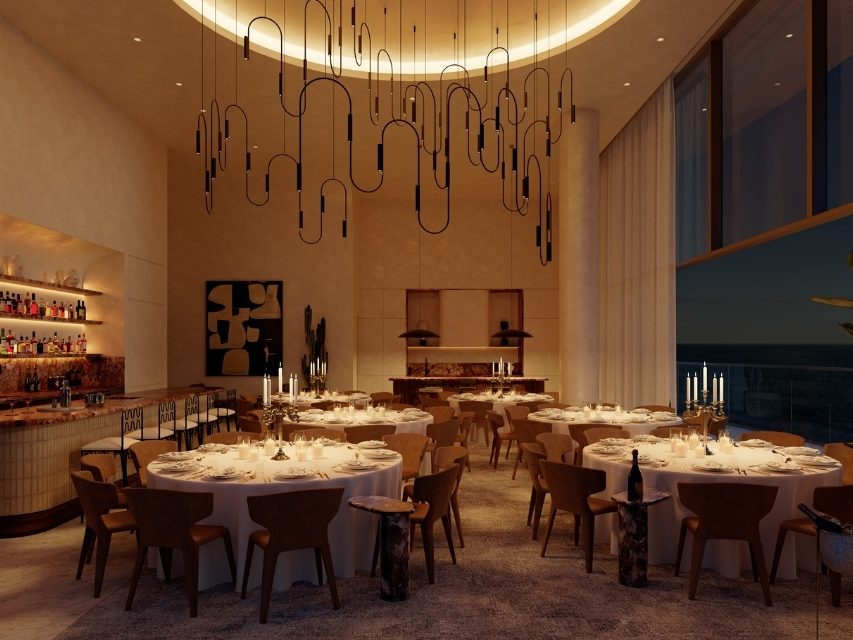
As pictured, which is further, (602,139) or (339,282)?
(339,282)

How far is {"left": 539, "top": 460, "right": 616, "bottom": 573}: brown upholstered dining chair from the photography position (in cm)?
479

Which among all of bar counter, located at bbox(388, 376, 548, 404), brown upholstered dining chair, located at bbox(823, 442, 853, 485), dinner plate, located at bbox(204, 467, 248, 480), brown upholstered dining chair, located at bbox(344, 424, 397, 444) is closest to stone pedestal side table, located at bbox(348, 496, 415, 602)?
dinner plate, located at bbox(204, 467, 248, 480)

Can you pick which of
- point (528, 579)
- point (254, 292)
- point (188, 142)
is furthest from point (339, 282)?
point (528, 579)

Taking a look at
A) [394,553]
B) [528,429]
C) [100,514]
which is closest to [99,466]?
[100,514]

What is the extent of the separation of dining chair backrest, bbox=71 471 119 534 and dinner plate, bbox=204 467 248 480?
56cm

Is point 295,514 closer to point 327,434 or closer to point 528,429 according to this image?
point 327,434

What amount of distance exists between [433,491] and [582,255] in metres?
6.45

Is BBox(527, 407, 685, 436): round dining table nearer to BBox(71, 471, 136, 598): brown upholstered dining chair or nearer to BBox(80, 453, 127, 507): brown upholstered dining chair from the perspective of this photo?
BBox(80, 453, 127, 507): brown upholstered dining chair

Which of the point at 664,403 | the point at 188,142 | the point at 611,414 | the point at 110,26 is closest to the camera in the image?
the point at 110,26

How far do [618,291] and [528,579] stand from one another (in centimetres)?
797

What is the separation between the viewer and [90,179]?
29.5 ft

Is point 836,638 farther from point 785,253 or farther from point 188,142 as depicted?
point 785,253

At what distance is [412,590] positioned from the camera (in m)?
4.50

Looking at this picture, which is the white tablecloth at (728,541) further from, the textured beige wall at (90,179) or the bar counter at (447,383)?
the bar counter at (447,383)
